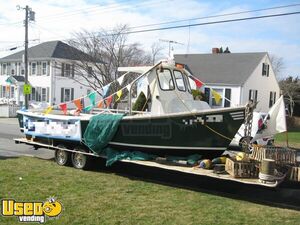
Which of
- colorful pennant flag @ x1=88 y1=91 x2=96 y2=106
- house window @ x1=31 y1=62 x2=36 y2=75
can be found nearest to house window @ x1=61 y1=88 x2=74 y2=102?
house window @ x1=31 y1=62 x2=36 y2=75

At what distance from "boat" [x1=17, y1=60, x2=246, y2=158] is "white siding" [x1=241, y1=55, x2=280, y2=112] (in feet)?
74.9

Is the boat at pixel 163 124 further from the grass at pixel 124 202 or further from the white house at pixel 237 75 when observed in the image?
the white house at pixel 237 75

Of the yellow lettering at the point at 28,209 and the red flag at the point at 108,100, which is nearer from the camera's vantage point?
the yellow lettering at the point at 28,209

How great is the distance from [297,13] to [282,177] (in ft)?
28.7

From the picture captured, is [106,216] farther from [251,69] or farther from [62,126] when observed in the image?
[251,69]

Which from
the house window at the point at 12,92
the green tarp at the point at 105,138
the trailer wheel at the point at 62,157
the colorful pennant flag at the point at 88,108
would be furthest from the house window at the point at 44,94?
the green tarp at the point at 105,138

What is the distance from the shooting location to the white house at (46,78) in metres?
39.4

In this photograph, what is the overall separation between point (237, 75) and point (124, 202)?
2753 centimetres

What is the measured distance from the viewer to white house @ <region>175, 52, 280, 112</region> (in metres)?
32.0

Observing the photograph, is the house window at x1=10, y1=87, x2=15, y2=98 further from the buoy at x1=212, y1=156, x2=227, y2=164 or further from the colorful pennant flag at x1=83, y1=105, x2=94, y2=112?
the buoy at x1=212, y1=156, x2=227, y2=164

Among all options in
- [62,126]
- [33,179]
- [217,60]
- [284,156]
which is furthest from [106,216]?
[217,60]

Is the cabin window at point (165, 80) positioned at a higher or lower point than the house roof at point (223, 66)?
lower

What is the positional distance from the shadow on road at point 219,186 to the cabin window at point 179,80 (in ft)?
7.65

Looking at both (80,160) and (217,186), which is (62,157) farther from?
(217,186)
